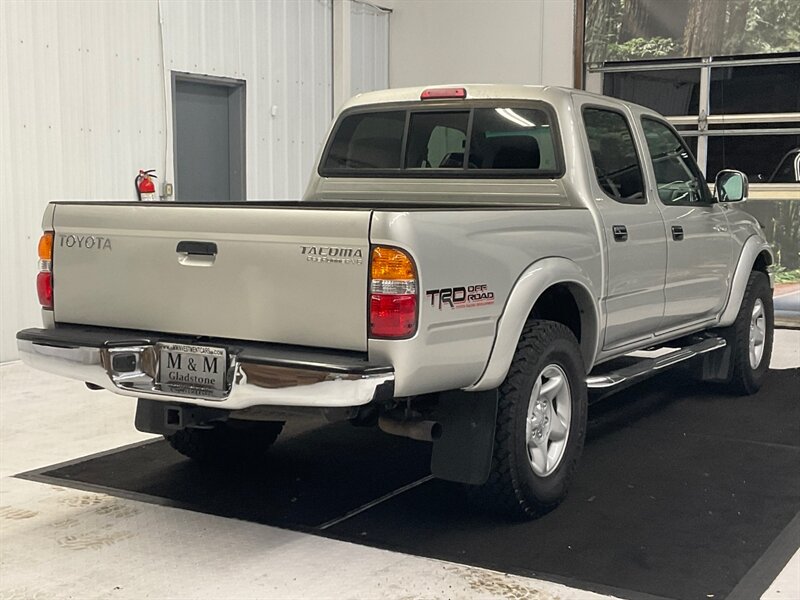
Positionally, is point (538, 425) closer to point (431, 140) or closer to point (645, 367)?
point (645, 367)

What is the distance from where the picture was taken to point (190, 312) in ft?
11.7

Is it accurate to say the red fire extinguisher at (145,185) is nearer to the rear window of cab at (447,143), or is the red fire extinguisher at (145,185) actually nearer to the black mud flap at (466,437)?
the rear window of cab at (447,143)

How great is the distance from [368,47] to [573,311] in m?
8.41

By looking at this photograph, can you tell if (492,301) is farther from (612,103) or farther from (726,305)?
(726,305)

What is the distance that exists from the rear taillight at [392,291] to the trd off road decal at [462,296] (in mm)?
90

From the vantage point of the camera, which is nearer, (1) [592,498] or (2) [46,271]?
(2) [46,271]

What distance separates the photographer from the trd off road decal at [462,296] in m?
3.28

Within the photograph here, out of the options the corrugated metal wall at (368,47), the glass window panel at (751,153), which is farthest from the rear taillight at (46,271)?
the glass window panel at (751,153)

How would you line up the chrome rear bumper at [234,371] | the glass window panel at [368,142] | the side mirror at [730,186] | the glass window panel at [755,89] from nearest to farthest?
the chrome rear bumper at [234,371] → the glass window panel at [368,142] → the side mirror at [730,186] → the glass window panel at [755,89]

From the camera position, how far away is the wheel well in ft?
13.9

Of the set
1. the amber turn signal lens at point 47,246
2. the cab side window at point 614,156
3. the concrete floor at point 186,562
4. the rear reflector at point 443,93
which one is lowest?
the concrete floor at point 186,562

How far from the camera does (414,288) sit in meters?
3.17

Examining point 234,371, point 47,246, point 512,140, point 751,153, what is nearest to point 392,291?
point 234,371

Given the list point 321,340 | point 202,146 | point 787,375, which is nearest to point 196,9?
point 202,146
